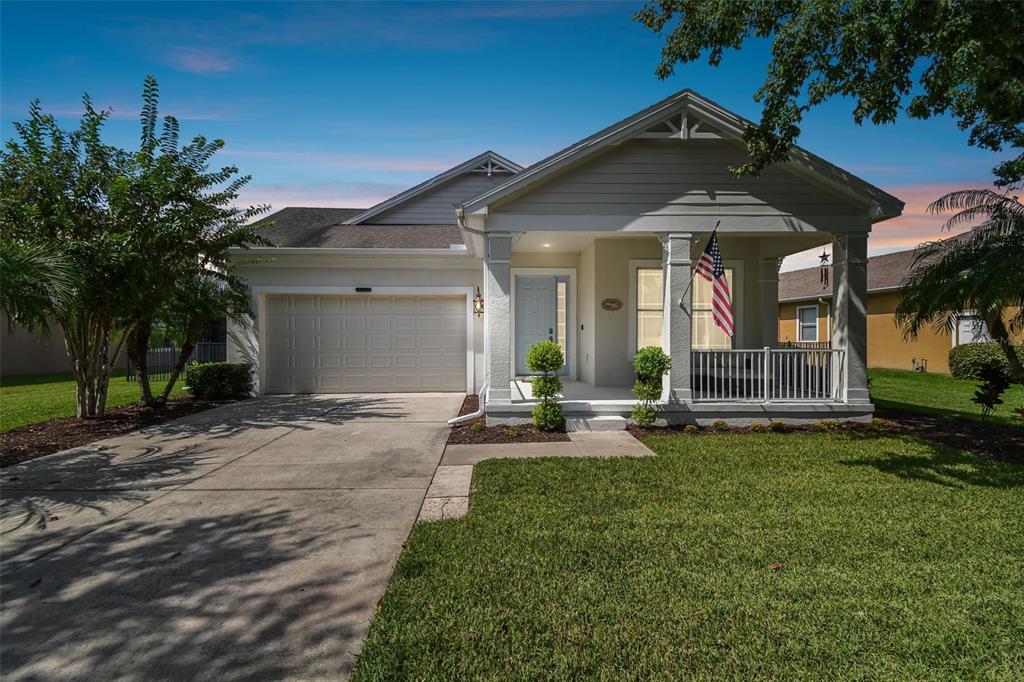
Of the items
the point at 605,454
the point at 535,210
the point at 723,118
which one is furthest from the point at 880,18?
the point at 605,454

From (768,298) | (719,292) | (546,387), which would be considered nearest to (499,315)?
(546,387)

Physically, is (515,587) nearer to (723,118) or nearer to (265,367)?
(723,118)

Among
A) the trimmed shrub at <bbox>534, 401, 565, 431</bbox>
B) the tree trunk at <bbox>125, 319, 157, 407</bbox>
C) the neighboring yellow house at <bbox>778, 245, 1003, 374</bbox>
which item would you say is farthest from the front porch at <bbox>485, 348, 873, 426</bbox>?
the neighboring yellow house at <bbox>778, 245, 1003, 374</bbox>

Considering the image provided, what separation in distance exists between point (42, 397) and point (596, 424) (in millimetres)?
13127

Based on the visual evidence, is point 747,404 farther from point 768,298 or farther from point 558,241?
point 558,241

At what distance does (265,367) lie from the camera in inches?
460

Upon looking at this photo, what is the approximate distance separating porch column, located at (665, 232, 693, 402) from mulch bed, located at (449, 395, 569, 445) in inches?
80.8

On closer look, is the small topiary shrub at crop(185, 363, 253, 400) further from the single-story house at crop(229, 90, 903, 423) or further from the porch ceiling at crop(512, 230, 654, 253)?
the porch ceiling at crop(512, 230, 654, 253)

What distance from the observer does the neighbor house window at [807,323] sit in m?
20.4

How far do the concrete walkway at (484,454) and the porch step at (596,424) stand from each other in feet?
0.50

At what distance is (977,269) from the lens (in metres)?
6.41

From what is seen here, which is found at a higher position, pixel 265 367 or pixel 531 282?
pixel 531 282

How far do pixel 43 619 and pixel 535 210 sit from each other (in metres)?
7.00

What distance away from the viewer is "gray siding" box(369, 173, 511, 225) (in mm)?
14203
